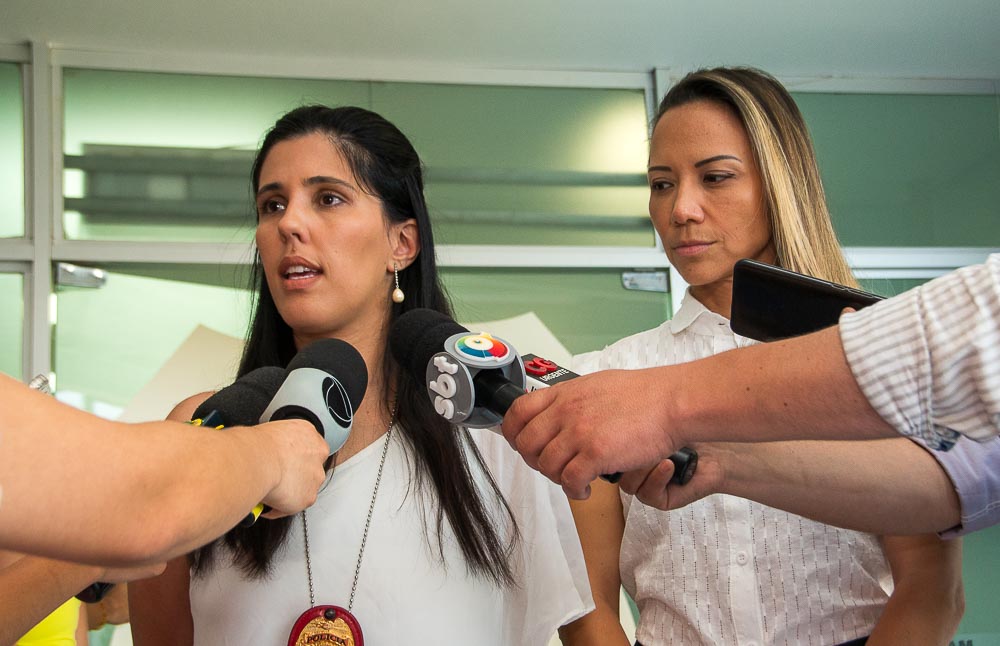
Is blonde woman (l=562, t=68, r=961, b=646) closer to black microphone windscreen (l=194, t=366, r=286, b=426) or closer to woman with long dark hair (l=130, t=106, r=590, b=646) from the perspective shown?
woman with long dark hair (l=130, t=106, r=590, b=646)

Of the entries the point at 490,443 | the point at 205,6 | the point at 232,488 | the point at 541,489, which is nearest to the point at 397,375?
the point at 490,443

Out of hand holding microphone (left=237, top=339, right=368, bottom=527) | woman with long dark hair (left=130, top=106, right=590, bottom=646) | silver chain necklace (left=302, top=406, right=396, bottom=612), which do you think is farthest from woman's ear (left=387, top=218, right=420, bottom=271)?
hand holding microphone (left=237, top=339, right=368, bottom=527)

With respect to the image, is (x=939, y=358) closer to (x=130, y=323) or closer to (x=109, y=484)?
(x=109, y=484)

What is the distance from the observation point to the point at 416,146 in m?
3.95

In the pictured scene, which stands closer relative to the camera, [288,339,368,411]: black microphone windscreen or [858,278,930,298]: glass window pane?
[288,339,368,411]: black microphone windscreen

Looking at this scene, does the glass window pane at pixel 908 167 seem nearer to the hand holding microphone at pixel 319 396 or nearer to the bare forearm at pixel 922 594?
the bare forearm at pixel 922 594

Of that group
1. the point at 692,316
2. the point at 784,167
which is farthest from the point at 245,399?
the point at 784,167

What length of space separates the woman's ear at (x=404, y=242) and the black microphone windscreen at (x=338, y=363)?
Answer: 59cm

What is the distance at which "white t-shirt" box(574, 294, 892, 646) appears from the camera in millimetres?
1489

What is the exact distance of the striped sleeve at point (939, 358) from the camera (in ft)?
2.73

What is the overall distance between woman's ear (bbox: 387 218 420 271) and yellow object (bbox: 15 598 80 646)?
0.97m

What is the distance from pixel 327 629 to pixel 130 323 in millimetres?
2540

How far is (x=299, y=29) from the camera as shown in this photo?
3.68 meters

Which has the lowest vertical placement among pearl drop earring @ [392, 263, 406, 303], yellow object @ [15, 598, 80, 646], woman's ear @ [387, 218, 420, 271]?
yellow object @ [15, 598, 80, 646]
